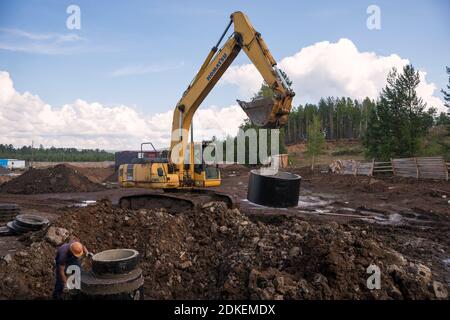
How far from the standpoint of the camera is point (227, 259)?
22.5 feet

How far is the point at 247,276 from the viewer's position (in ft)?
19.0

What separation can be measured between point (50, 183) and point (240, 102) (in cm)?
1776

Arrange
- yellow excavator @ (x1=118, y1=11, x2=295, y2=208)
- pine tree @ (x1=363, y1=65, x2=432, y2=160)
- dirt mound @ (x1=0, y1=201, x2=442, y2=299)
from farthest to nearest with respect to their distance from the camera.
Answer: pine tree @ (x1=363, y1=65, x2=432, y2=160) → yellow excavator @ (x1=118, y1=11, x2=295, y2=208) → dirt mound @ (x1=0, y1=201, x2=442, y2=299)

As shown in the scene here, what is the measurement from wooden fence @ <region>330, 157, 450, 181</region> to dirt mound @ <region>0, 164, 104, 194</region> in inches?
768

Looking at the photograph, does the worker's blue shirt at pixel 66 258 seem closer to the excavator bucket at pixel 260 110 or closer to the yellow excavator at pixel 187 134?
the yellow excavator at pixel 187 134

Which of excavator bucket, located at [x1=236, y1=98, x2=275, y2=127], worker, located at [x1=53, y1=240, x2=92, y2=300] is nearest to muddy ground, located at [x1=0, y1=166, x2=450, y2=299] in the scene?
worker, located at [x1=53, y1=240, x2=92, y2=300]

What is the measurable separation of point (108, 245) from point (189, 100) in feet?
19.0

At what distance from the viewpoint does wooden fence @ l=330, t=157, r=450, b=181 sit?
21792mm

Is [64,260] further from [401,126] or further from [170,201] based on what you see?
[401,126]

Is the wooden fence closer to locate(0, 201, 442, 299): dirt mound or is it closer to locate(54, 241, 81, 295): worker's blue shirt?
locate(0, 201, 442, 299): dirt mound

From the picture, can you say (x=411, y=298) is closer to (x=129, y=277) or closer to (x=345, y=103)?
(x=129, y=277)

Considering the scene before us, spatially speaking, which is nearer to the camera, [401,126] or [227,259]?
[227,259]

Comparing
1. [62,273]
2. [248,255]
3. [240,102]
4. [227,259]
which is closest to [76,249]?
[62,273]
